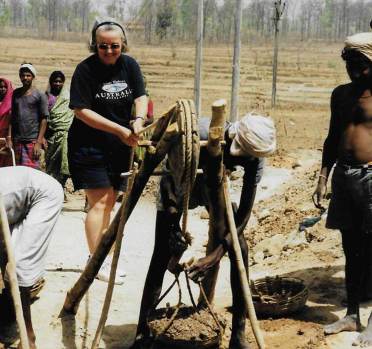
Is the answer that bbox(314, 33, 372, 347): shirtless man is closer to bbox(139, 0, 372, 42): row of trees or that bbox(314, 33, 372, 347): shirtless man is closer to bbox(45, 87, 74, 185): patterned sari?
bbox(45, 87, 74, 185): patterned sari

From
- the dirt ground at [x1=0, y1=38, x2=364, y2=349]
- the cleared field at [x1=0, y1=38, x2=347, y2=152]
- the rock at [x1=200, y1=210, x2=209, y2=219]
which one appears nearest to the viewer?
the dirt ground at [x1=0, y1=38, x2=364, y2=349]

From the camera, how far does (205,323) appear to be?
4180 mm

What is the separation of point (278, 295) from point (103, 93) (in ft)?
5.58

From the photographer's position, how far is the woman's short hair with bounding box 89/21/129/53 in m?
4.25

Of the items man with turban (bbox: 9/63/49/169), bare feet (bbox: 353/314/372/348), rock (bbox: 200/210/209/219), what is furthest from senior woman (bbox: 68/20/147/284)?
rock (bbox: 200/210/209/219)

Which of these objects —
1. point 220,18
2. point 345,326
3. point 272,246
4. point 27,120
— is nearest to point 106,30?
point 345,326

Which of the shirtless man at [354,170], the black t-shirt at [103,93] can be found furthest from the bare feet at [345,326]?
the black t-shirt at [103,93]

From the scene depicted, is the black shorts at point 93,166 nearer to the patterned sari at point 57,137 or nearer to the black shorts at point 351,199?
the black shorts at point 351,199

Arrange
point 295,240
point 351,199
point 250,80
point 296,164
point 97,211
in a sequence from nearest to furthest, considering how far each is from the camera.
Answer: point 351,199 < point 97,211 < point 295,240 < point 296,164 < point 250,80

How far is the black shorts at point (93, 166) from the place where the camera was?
14.6 feet

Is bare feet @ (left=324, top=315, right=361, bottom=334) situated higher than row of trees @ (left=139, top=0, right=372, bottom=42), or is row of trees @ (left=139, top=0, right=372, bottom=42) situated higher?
row of trees @ (left=139, top=0, right=372, bottom=42)

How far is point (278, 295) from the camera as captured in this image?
4.54 metres

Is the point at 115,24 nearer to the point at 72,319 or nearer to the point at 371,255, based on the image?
the point at 72,319

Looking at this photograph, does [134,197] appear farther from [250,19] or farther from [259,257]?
[250,19]
